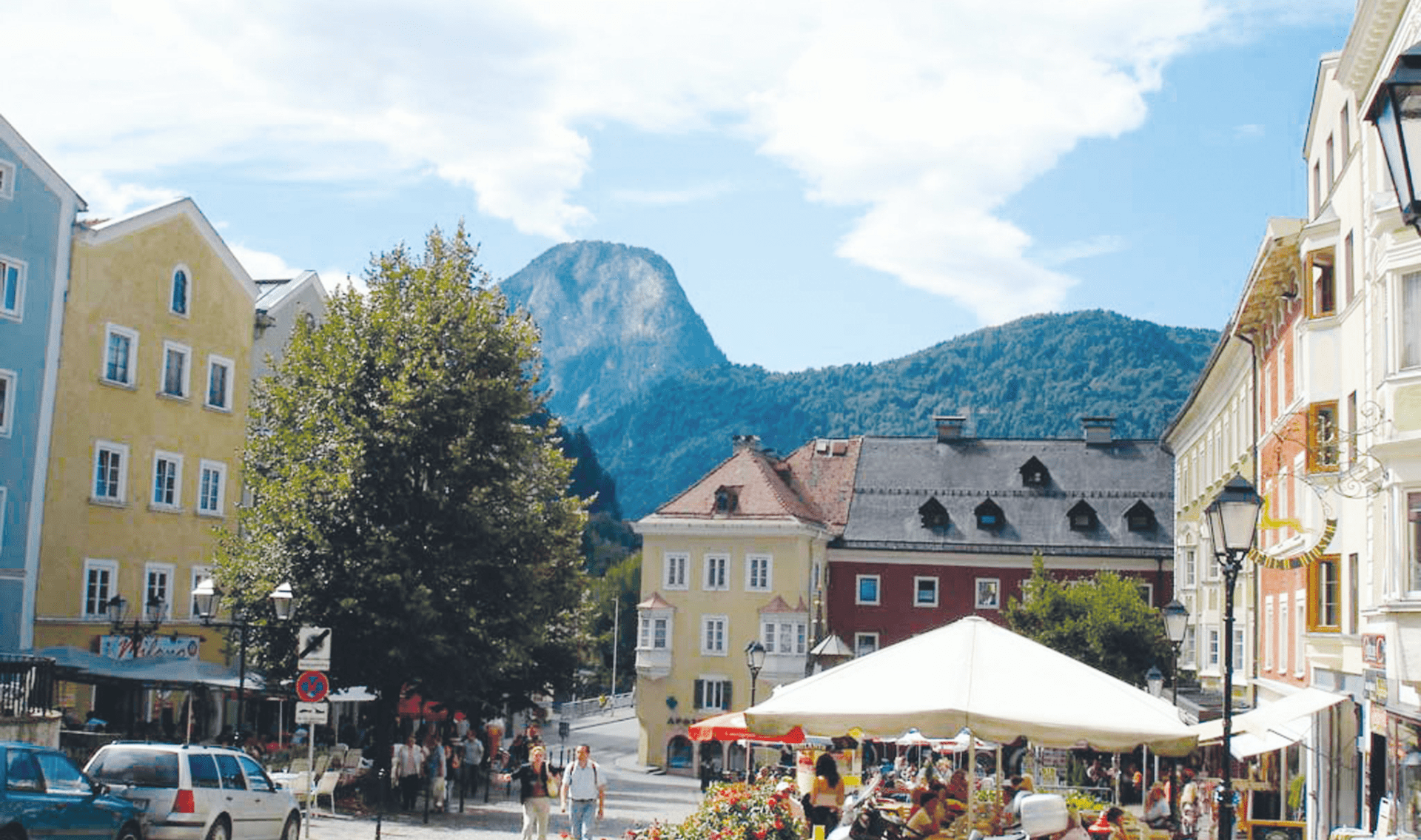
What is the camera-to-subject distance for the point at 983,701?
13625 millimetres

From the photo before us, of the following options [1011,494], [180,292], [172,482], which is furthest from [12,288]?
[1011,494]

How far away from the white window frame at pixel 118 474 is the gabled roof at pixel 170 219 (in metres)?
5.54

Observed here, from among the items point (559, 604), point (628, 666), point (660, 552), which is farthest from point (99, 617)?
point (628, 666)

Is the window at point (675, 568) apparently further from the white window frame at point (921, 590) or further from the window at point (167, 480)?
the window at point (167, 480)

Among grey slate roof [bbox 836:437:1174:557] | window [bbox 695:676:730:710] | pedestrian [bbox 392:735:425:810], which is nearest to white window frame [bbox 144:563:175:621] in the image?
pedestrian [bbox 392:735:425:810]

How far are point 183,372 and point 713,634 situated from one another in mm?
28939

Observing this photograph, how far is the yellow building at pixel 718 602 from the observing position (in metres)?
63.6

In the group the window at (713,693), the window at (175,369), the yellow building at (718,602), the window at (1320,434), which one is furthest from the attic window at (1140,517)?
the window at (175,369)

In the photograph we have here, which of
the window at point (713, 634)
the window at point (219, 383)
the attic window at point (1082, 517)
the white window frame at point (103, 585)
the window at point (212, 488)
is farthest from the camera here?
the attic window at point (1082, 517)

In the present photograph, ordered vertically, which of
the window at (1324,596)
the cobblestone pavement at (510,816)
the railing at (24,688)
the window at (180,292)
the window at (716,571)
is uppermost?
the window at (180,292)

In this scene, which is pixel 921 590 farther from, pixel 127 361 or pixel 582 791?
pixel 582 791

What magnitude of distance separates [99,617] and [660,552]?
30.4m

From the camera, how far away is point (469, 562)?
32.8 meters

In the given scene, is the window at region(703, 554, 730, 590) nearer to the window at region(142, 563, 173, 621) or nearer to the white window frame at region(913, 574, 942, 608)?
the white window frame at region(913, 574, 942, 608)
